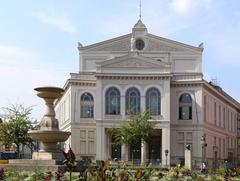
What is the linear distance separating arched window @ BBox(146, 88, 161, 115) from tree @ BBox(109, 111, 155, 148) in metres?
2.45

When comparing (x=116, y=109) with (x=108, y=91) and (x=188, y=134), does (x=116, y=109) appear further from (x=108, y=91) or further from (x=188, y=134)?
(x=188, y=134)

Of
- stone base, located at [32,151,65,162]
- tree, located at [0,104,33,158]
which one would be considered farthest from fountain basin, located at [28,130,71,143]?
tree, located at [0,104,33,158]

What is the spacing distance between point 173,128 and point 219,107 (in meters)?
16.6

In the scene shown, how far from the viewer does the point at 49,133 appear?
32.9 m

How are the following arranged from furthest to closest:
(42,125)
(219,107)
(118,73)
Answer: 1. (219,107)
2. (118,73)
3. (42,125)

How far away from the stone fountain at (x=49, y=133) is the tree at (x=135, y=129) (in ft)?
112

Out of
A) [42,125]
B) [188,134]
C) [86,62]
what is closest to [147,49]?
[86,62]

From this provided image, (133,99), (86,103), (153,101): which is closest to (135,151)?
(133,99)

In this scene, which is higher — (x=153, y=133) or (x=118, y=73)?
(x=118, y=73)

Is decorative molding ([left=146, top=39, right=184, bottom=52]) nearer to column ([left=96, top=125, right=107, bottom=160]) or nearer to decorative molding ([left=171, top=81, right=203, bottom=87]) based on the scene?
decorative molding ([left=171, top=81, right=203, bottom=87])

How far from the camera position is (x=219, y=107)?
89.0m

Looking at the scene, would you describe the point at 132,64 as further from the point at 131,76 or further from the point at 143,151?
the point at 143,151

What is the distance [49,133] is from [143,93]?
132 feet

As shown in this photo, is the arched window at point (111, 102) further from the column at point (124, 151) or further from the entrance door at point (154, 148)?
the entrance door at point (154, 148)
